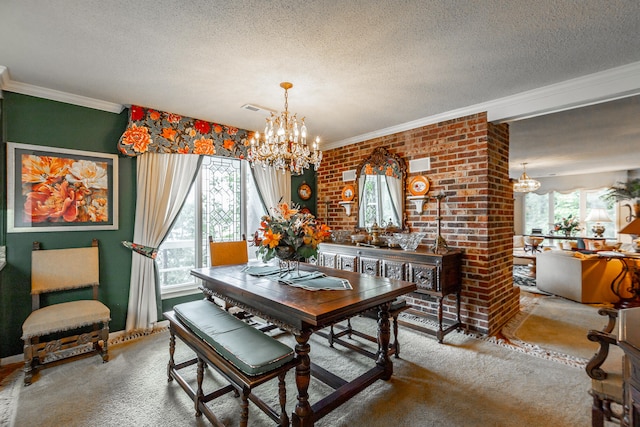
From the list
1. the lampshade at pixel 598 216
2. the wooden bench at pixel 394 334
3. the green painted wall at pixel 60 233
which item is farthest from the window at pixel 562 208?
the green painted wall at pixel 60 233

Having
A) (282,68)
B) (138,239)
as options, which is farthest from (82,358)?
(282,68)

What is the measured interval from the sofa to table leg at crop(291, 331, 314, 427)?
4549mm

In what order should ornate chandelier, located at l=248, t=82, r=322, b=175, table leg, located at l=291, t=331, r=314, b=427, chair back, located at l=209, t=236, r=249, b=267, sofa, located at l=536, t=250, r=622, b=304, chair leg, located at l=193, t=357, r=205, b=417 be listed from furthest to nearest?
sofa, located at l=536, t=250, r=622, b=304, chair back, located at l=209, t=236, r=249, b=267, ornate chandelier, located at l=248, t=82, r=322, b=175, chair leg, located at l=193, t=357, r=205, b=417, table leg, located at l=291, t=331, r=314, b=427

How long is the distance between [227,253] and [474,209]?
2781 millimetres

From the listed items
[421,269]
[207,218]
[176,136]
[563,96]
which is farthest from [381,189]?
[176,136]

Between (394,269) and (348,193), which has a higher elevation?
(348,193)

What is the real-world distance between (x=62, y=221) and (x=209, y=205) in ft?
4.87

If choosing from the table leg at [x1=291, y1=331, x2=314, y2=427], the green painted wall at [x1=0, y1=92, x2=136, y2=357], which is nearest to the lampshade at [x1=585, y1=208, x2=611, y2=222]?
the table leg at [x1=291, y1=331, x2=314, y2=427]

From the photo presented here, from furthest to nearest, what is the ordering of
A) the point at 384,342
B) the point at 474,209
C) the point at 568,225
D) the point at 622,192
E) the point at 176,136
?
the point at 568,225 < the point at 622,192 < the point at 176,136 < the point at 474,209 < the point at 384,342

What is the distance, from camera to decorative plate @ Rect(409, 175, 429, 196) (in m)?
3.58

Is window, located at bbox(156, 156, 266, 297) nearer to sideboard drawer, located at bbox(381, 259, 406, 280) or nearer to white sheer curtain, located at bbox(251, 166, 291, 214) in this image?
white sheer curtain, located at bbox(251, 166, 291, 214)

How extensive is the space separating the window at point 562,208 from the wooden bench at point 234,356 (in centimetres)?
976

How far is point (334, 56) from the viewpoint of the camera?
216 cm

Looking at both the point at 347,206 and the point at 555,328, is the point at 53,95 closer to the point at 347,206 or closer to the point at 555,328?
the point at 347,206
